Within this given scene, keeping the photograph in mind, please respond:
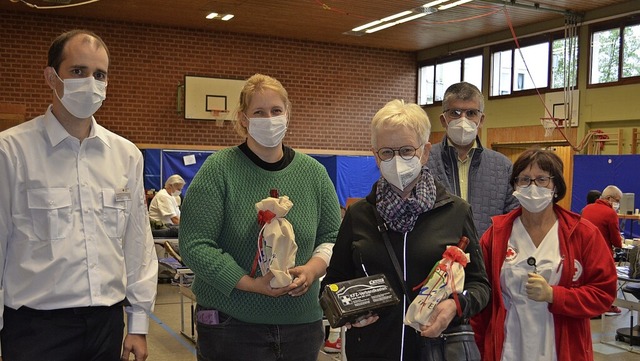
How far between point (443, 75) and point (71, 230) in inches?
545

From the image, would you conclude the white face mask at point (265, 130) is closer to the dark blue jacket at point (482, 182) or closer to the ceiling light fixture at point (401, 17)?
the dark blue jacket at point (482, 182)

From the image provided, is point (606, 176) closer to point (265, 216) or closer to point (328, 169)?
point (328, 169)

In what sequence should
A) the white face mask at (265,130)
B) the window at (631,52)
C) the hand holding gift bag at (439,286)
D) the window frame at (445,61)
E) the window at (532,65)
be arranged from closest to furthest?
the hand holding gift bag at (439,286) → the white face mask at (265,130) → the window at (631,52) → the window at (532,65) → the window frame at (445,61)

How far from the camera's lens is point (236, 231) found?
227 centimetres

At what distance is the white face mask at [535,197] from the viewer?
254cm

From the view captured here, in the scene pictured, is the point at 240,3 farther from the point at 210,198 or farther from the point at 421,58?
the point at 210,198

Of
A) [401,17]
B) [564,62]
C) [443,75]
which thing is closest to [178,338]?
[401,17]

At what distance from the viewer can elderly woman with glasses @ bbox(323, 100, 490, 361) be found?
6.23 ft

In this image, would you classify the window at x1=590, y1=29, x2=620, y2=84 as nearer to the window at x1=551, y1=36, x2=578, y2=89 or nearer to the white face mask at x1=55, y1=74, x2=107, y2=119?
the window at x1=551, y1=36, x2=578, y2=89

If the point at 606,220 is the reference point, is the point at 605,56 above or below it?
above

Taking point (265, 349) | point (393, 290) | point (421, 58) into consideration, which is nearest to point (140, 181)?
point (265, 349)

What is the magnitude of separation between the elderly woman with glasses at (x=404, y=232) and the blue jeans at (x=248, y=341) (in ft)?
1.14

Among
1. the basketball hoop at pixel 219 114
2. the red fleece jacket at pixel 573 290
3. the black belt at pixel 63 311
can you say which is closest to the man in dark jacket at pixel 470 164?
the red fleece jacket at pixel 573 290

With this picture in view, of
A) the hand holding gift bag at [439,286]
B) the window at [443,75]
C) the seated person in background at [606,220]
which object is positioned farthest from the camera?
the window at [443,75]
